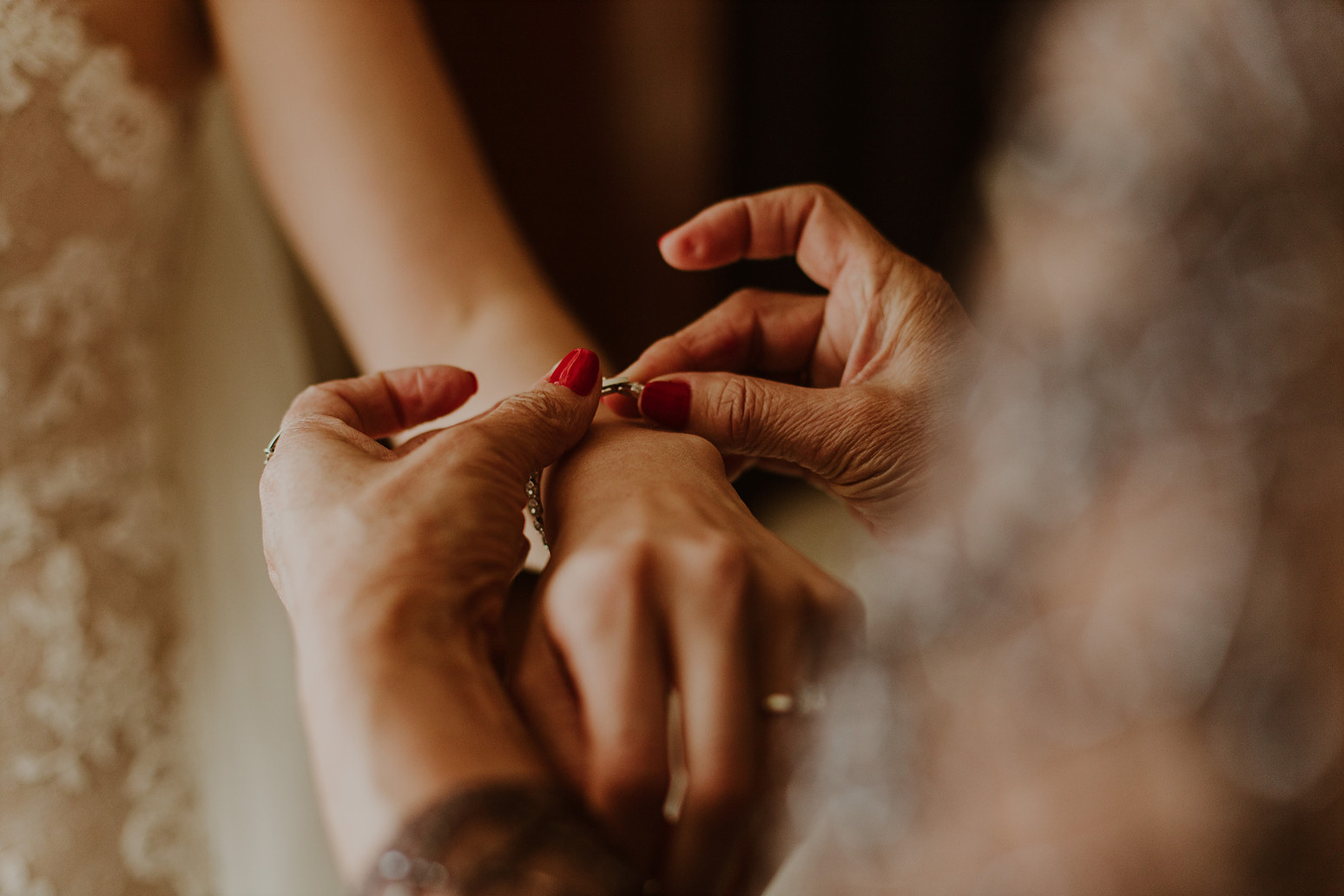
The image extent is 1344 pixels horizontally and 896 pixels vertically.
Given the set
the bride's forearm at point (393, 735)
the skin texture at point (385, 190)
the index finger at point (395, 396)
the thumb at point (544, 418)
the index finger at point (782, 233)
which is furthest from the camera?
the skin texture at point (385, 190)

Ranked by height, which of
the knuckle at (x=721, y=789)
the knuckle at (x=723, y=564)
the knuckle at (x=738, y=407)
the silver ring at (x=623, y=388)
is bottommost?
the knuckle at (x=721, y=789)

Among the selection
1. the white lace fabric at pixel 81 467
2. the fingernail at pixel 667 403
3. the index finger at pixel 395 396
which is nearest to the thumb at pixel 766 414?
the fingernail at pixel 667 403

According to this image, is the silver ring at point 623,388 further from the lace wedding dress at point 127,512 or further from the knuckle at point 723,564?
the lace wedding dress at point 127,512

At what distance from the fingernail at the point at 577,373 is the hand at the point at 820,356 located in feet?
0.14

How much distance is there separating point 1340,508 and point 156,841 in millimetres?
1068

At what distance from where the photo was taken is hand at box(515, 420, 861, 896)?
34 cm

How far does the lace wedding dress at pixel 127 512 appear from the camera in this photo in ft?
2.48

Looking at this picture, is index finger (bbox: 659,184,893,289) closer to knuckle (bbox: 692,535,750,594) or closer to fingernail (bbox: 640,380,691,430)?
fingernail (bbox: 640,380,691,430)

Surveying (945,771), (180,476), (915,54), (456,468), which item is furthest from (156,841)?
(915,54)

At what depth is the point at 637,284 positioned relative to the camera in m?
1.50

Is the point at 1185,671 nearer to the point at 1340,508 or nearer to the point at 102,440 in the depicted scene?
the point at 1340,508

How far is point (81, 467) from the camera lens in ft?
2.63

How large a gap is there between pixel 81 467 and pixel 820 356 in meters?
0.73

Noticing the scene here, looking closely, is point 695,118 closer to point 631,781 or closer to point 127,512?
point 127,512
